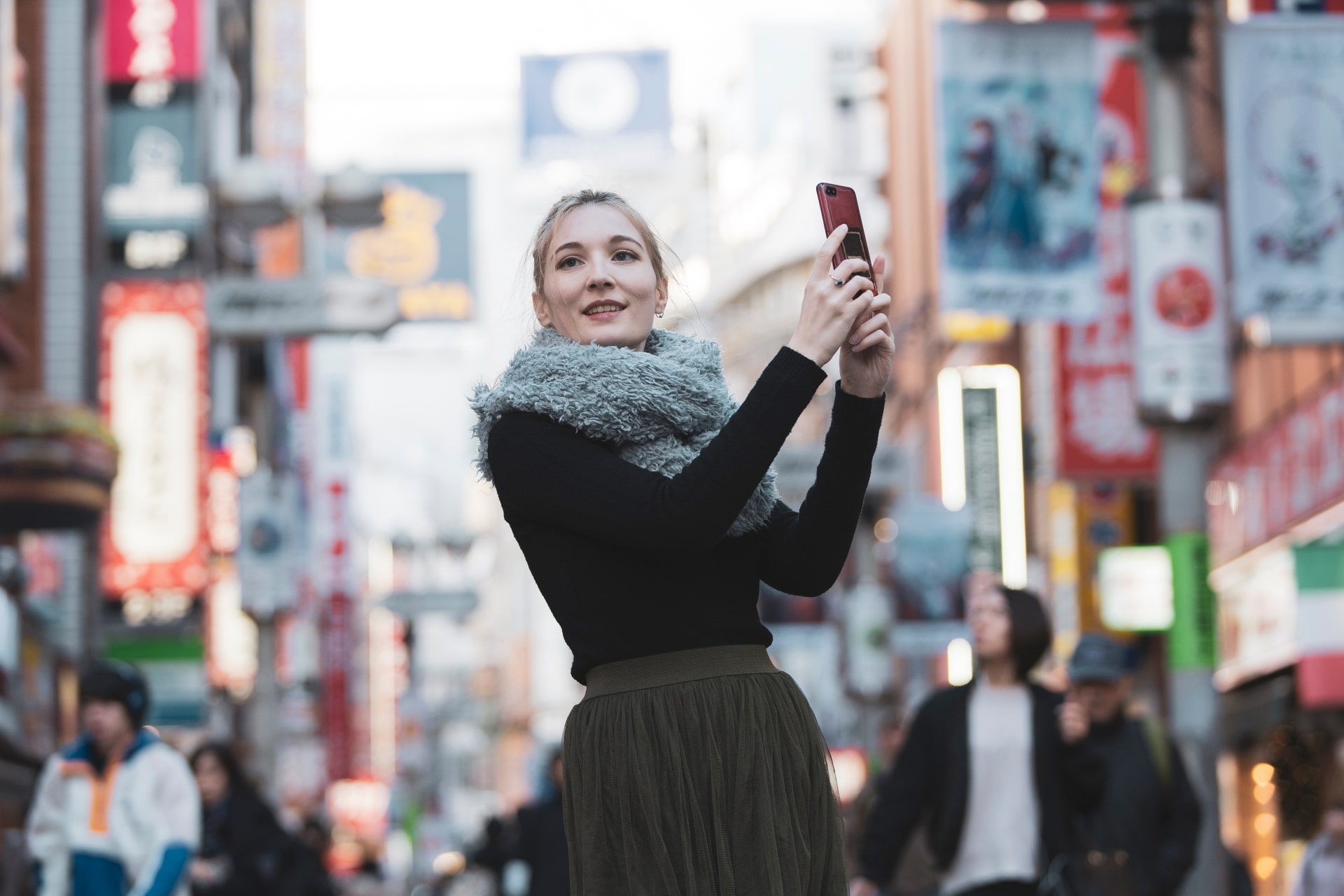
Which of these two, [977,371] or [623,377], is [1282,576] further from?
[623,377]

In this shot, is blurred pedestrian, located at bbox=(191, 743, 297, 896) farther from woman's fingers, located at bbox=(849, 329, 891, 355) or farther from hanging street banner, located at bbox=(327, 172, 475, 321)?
hanging street banner, located at bbox=(327, 172, 475, 321)

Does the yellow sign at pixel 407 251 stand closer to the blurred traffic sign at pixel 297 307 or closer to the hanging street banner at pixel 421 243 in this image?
the hanging street banner at pixel 421 243

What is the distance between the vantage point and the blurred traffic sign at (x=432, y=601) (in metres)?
28.9

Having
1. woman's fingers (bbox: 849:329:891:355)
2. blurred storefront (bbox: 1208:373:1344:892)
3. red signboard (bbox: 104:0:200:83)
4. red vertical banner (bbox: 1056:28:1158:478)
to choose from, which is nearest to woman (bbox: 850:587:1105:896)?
woman's fingers (bbox: 849:329:891:355)

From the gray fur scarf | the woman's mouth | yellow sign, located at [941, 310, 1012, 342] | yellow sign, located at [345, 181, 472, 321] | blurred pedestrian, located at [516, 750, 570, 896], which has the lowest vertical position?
blurred pedestrian, located at [516, 750, 570, 896]

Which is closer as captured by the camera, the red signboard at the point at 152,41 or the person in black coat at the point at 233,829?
the person in black coat at the point at 233,829

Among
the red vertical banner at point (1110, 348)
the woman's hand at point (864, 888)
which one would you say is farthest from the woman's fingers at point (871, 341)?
the red vertical banner at point (1110, 348)

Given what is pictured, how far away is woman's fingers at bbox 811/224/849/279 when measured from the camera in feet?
9.95

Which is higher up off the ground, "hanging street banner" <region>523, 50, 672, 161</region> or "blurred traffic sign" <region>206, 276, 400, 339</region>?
"hanging street banner" <region>523, 50, 672, 161</region>

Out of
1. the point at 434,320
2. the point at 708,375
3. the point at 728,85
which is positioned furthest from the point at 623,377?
the point at 728,85

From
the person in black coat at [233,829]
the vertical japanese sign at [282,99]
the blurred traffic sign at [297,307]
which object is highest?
the vertical japanese sign at [282,99]

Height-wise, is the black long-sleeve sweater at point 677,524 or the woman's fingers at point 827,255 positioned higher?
the woman's fingers at point 827,255

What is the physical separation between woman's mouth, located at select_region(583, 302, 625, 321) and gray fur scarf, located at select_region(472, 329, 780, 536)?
0.07 m

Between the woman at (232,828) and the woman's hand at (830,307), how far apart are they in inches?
281
